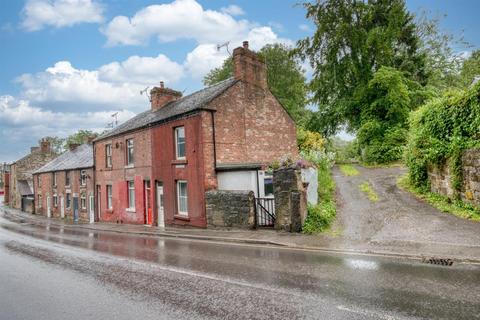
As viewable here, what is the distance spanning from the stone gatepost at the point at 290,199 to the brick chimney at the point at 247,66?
830 cm

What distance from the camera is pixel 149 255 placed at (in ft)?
36.0

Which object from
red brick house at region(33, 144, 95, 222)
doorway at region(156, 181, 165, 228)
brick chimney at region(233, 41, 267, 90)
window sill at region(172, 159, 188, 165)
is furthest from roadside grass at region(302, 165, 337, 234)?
red brick house at region(33, 144, 95, 222)

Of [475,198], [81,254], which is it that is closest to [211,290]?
[81,254]

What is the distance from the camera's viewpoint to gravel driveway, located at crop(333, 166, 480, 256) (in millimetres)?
8938

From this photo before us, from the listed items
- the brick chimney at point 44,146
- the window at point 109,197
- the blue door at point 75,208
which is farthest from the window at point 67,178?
the brick chimney at point 44,146

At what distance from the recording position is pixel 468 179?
10914 millimetres

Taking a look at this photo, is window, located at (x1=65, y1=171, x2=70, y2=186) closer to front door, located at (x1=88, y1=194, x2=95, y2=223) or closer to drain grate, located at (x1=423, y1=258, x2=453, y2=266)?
front door, located at (x1=88, y1=194, x2=95, y2=223)

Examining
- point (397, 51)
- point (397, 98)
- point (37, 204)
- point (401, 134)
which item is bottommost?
point (37, 204)

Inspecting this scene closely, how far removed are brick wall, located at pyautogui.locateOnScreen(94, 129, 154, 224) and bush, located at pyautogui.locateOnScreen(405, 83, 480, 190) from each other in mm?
15189

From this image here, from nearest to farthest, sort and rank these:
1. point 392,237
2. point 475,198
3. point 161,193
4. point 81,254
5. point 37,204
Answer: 1. point 392,237
2. point 475,198
3. point 81,254
4. point 161,193
5. point 37,204

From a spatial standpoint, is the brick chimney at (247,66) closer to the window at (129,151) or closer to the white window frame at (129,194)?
the window at (129,151)

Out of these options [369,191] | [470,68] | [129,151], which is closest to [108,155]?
[129,151]

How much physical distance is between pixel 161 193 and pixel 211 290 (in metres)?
14.4

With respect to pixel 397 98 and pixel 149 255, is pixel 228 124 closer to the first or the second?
pixel 149 255
